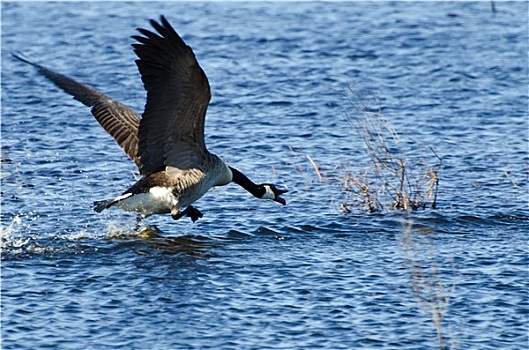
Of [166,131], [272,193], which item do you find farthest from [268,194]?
[166,131]

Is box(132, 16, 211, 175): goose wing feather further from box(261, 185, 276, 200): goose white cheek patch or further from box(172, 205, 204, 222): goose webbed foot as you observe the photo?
box(261, 185, 276, 200): goose white cheek patch

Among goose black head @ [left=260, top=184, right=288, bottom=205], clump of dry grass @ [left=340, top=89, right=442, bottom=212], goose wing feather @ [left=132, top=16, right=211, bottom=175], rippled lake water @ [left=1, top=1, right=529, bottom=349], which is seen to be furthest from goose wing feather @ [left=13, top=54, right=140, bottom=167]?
clump of dry grass @ [left=340, top=89, right=442, bottom=212]

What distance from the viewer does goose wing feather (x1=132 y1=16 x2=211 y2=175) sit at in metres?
7.35

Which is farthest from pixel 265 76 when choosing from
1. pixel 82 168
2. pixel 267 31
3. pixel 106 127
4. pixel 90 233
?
pixel 90 233

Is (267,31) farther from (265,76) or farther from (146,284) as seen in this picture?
(146,284)

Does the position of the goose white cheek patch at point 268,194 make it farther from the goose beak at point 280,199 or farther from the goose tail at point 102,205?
the goose tail at point 102,205

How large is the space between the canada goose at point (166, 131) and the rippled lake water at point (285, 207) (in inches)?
14.2

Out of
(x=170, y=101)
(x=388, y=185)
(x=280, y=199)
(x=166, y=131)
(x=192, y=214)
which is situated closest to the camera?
(x=170, y=101)

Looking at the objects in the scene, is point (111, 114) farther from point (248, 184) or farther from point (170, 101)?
point (170, 101)

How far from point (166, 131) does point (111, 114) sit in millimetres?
1413

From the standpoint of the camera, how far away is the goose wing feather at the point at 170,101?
7.35 meters

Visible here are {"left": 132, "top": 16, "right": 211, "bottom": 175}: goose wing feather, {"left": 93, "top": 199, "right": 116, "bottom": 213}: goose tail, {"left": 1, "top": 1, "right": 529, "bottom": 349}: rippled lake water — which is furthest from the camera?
{"left": 93, "top": 199, "right": 116, "bottom": 213}: goose tail

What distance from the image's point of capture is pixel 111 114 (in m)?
9.33

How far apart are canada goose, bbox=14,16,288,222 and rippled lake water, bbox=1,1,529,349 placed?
14.2 inches
